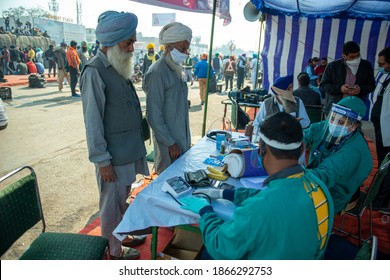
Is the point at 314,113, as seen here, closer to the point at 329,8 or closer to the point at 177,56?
the point at 329,8

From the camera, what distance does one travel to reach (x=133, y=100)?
2.32 metres

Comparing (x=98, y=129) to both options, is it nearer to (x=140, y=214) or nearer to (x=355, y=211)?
(x=140, y=214)

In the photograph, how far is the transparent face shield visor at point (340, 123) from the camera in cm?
211

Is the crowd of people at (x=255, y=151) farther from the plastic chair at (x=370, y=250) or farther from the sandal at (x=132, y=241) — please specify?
the plastic chair at (x=370, y=250)

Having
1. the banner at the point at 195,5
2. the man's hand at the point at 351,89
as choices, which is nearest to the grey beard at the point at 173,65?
the banner at the point at 195,5

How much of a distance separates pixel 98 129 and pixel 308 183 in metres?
1.44

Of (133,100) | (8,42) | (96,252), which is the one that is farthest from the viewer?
(8,42)

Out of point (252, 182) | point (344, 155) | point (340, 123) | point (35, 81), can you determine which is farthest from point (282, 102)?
point (35, 81)

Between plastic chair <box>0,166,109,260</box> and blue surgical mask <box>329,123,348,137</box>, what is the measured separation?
1.85m

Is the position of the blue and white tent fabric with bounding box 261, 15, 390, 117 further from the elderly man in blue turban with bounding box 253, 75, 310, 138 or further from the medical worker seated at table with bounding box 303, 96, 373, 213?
the medical worker seated at table with bounding box 303, 96, 373, 213

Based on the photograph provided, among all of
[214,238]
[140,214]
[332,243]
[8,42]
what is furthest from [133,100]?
[8,42]

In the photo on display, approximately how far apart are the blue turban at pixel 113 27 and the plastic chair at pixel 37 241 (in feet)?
3.57

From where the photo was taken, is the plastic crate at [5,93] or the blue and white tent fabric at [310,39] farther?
the plastic crate at [5,93]

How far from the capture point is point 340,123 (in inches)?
84.7
